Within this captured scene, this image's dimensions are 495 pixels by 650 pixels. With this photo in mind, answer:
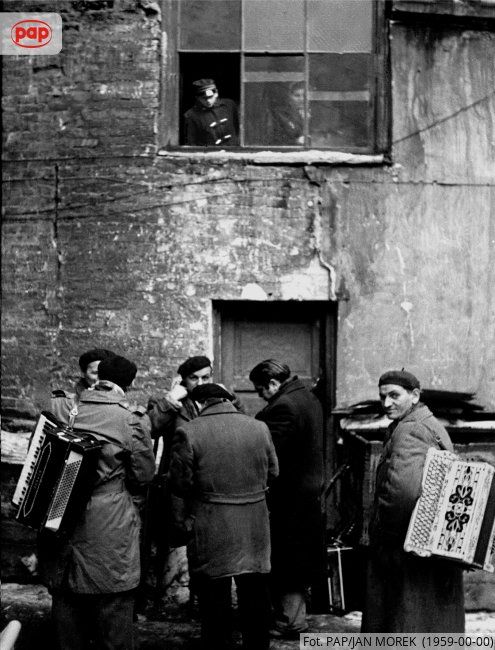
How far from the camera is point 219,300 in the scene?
7926 mm

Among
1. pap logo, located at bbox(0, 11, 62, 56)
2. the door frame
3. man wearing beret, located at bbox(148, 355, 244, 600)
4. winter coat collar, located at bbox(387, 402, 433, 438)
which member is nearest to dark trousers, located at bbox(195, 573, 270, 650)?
man wearing beret, located at bbox(148, 355, 244, 600)

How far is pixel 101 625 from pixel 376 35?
5.32m

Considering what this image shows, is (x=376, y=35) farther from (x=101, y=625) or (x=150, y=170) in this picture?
(x=101, y=625)

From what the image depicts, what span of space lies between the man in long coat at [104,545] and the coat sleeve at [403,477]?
1.38 meters

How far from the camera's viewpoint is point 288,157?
789 cm

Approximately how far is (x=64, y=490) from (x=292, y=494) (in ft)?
6.65

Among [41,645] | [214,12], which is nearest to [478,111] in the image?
[214,12]

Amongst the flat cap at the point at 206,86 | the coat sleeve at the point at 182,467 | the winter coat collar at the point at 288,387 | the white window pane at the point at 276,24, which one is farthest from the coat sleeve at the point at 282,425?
the white window pane at the point at 276,24

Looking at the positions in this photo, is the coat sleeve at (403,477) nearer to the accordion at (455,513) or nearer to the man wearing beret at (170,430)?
the accordion at (455,513)

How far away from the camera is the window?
804cm

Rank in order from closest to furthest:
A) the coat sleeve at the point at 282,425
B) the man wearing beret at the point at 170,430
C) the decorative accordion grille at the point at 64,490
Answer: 1. the decorative accordion grille at the point at 64,490
2. the man wearing beret at the point at 170,430
3. the coat sleeve at the point at 282,425

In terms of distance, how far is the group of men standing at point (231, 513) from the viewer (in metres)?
5.38

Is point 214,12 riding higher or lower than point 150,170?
higher

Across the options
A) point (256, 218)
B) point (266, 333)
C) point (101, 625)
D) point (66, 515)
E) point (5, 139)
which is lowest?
point (101, 625)
